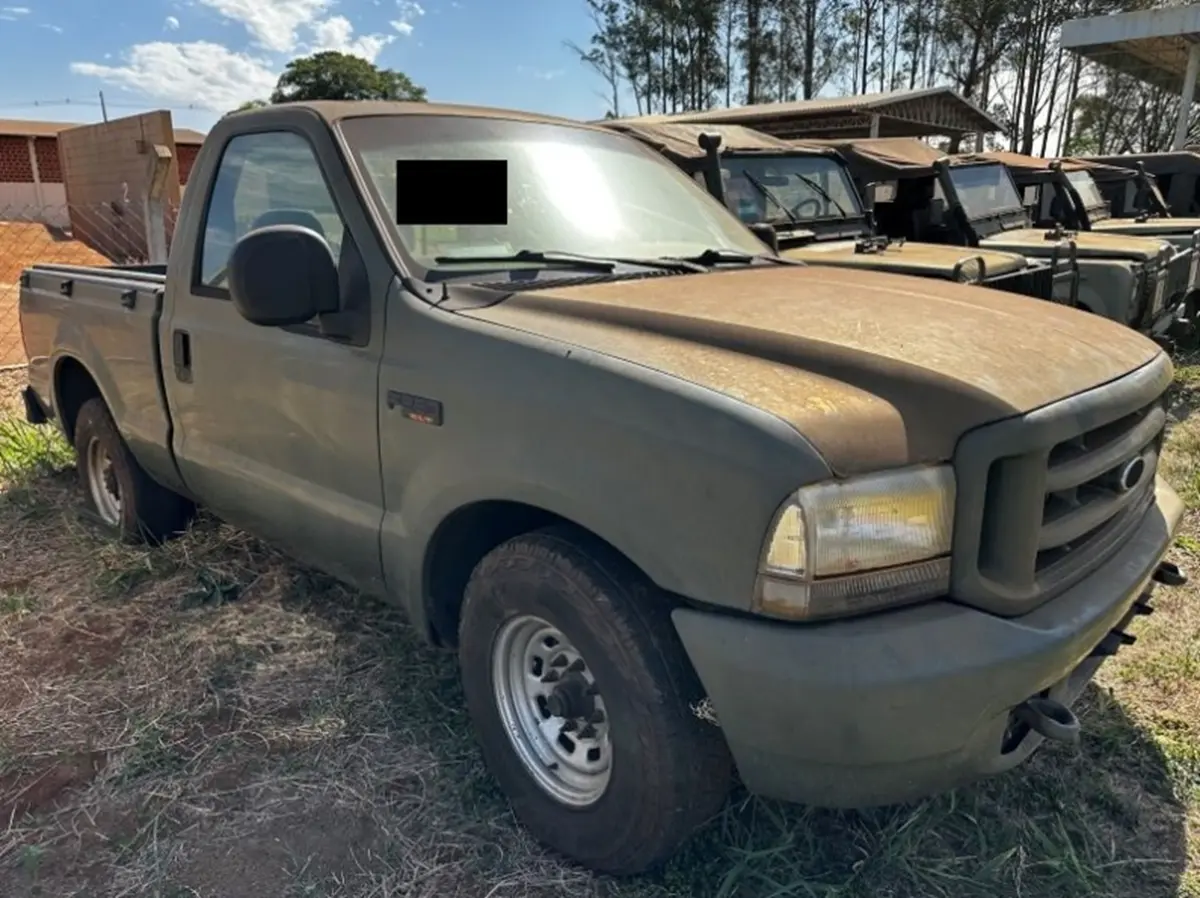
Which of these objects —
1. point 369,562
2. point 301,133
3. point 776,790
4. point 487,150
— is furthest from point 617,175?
point 776,790

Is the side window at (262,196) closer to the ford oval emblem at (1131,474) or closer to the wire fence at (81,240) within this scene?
the ford oval emblem at (1131,474)

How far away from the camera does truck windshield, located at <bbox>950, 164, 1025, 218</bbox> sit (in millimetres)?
8016

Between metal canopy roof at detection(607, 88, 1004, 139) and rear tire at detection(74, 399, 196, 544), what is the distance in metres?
14.5

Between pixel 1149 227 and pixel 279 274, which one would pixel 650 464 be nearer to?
pixel 279 274

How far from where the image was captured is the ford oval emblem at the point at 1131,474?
229cm

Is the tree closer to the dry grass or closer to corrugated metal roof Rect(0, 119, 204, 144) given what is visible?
corrugated metal roof Rect(0, 119, 204, 144)

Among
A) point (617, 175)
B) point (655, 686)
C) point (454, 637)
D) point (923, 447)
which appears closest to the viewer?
point (923, 447)

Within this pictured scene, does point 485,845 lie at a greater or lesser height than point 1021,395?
lesser

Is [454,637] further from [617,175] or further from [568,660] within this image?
[617,175]

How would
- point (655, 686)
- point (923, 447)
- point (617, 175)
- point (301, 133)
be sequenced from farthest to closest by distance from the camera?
point (617, 175), point (301, 133), point (655, 686), point (923, 447)

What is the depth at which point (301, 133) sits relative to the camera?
9.50 feet

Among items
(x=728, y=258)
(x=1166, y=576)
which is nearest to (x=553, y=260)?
(x=728, y=258)

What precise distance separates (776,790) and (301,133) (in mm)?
2298

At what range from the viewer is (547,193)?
2945 millimetres
